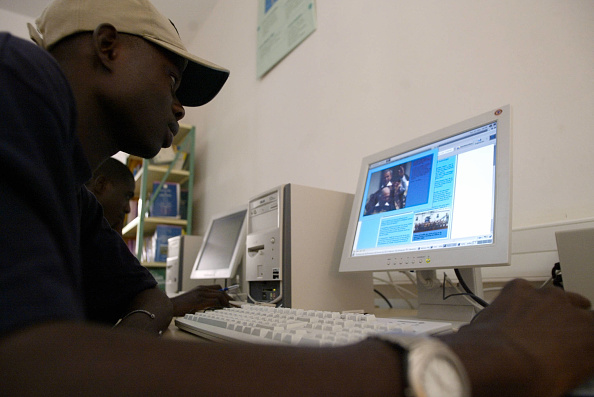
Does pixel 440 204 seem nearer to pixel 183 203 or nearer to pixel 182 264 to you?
pixel 182 264

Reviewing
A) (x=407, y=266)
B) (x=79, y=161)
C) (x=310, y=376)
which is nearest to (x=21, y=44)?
(x=79, y=161)

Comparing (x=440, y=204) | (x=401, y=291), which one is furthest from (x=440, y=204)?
(x=401, y=291)

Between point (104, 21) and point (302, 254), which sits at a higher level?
point (104, 21)

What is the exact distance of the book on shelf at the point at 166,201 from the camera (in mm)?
2945

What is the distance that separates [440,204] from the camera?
2.79 ft

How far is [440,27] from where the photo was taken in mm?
1291

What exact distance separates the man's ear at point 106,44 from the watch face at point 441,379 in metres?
0.64

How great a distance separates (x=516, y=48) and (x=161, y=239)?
8.20 ft

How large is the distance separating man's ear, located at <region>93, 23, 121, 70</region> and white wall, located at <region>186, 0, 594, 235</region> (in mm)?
965

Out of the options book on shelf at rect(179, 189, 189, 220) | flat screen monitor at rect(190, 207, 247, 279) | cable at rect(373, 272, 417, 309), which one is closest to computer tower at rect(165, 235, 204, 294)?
flat screen monitor at rect(190, 207, 247, 279)

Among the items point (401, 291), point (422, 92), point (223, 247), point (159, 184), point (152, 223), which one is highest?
point (422, 92)

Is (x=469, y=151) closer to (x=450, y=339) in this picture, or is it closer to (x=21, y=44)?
(x=450, y=339)

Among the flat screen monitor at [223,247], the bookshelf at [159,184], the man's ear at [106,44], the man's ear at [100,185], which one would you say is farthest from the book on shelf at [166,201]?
the man's ear at [106,44]

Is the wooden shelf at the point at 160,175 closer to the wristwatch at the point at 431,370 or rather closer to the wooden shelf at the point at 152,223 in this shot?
the wooden shelf at the point at 152,223
